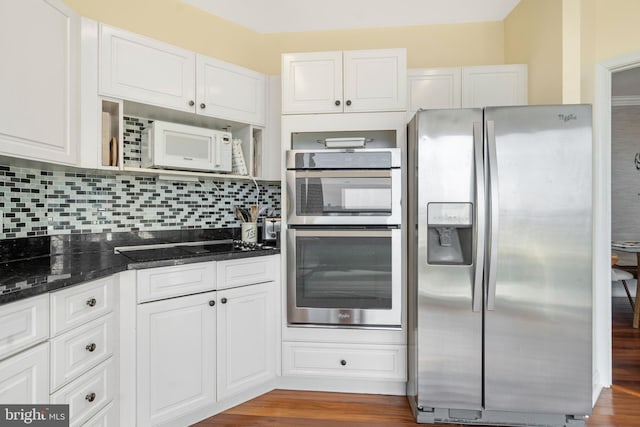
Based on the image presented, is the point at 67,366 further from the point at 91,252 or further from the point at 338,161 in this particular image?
the point at 338,161

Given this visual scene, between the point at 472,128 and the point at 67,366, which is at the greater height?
the point at 472,128

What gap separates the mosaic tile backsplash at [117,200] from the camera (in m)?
1.85

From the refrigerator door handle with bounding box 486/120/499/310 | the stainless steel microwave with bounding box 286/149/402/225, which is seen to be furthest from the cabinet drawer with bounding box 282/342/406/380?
the stainless steel microwave with bounding box 286/149/402/225

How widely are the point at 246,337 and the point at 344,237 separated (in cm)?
85

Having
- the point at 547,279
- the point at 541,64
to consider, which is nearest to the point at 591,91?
Result: the point at 541,64

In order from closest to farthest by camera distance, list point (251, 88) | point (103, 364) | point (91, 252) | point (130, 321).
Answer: point (103, 364) → point (130, 321) → point (91, 252) → point (251, 88)

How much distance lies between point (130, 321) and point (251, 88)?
5.40ft

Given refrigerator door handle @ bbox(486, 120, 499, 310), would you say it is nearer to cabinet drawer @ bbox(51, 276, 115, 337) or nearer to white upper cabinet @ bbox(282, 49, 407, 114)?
white upper cabinet @ bbox(282, 49, 407, 114)

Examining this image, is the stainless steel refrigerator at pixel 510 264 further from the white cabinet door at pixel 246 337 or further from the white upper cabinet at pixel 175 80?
the white upper cabinet at pixel 175 80

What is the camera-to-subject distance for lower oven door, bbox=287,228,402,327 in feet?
7.32

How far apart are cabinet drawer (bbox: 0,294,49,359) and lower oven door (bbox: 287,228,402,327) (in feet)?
4.28

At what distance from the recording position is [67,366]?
1364 millimetres

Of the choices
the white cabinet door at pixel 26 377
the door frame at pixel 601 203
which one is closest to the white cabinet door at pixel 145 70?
the white cabinet door at pixel 26 377

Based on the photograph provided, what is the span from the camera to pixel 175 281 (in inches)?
73.0
